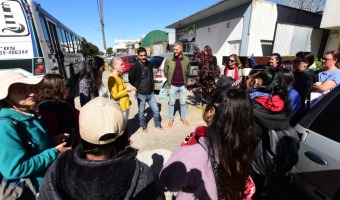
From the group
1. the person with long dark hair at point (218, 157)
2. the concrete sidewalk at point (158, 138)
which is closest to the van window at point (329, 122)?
the person with long dark hair at point (218, 157)

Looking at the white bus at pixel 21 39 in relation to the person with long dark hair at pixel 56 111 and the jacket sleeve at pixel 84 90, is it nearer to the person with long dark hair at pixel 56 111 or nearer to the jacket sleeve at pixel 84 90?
the jacket sleeve at pixel 84 90

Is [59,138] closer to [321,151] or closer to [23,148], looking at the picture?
[23,148]

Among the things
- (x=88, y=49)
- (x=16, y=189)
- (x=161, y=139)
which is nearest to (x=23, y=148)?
(x=16, y=189)

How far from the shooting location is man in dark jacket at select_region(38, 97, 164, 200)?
857 mm

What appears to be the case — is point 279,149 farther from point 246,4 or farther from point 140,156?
point 246,4

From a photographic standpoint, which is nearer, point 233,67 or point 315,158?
point 315,158

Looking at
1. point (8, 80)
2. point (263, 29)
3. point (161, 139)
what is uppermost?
Answer: point (263, 29)

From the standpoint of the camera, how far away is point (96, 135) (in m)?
0.90

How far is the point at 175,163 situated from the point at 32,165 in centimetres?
101

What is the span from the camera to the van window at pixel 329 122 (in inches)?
63.7

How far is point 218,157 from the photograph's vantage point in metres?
1.09

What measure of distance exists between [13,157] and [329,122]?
8.34 ft

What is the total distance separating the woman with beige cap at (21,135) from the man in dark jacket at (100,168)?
0.43m

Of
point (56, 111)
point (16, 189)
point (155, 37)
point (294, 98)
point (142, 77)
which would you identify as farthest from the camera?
point (155, 37)
